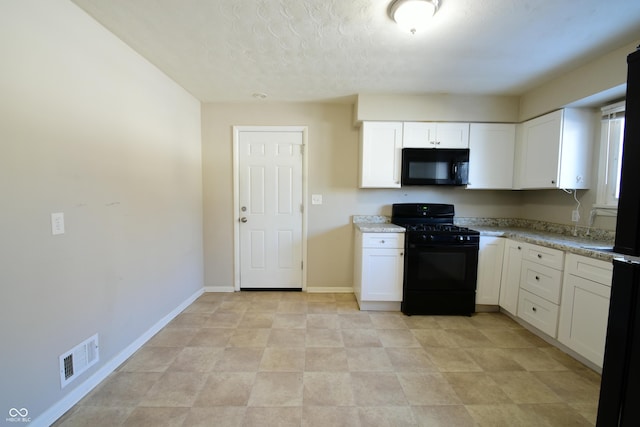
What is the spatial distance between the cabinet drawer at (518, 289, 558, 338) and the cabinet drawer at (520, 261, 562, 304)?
0.05m

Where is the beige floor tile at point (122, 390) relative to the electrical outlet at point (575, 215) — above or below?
below

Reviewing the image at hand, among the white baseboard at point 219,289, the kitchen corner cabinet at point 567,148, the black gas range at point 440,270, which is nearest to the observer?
the kitchen corner cabinet at point 567,148

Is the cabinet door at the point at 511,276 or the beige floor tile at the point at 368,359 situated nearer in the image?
the beige floor tile at the point at 368,359

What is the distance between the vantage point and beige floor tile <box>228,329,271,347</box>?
2132 mm

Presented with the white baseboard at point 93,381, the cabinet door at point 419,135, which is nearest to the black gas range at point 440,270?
the cabinet door at point 419,135

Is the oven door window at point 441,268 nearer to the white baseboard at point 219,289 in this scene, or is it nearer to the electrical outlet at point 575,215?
the electrical outlet at point 575,215

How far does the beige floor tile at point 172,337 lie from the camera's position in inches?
83.7

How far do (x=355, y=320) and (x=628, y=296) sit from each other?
2019 mm

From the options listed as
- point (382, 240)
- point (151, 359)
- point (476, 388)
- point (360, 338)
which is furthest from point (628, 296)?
point (151, 359)

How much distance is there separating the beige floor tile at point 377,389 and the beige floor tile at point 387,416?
3 cm

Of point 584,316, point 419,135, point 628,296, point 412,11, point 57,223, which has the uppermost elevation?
point 412,11

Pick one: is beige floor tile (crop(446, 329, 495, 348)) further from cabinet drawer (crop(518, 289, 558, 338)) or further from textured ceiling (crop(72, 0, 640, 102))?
textured ceiling (crop(72, 0, 640, 102))

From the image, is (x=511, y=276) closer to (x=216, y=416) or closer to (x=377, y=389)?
(x=377, y=389)

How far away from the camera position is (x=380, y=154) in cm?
292
